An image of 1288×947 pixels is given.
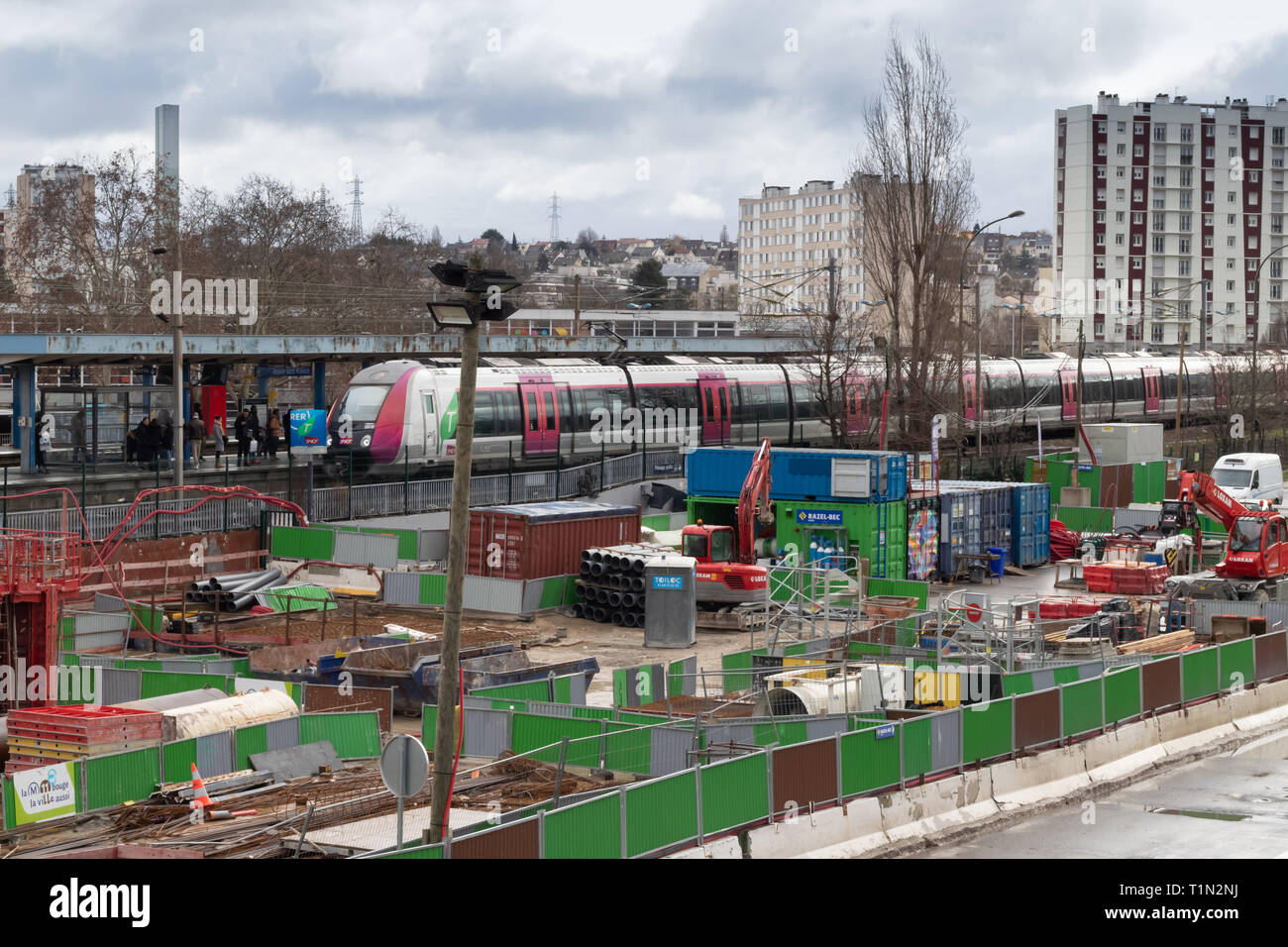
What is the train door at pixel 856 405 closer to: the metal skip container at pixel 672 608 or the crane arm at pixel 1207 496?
the crane arm at pixel 1207 496

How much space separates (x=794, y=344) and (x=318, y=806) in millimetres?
44148

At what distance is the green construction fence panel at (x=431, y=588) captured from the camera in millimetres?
32375

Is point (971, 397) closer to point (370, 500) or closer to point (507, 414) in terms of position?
point (507, 414)

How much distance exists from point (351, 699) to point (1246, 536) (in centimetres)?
2189

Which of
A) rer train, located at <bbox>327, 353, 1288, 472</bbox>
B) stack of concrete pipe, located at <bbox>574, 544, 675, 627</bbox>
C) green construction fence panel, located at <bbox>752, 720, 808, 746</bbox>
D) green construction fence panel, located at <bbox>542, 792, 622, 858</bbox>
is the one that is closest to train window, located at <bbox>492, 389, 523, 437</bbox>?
rer train, located at <bbox>327, 353, 1288, 472</bbox>

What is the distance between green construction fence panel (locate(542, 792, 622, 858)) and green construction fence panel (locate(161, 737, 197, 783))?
5944mm

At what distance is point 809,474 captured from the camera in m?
36.5

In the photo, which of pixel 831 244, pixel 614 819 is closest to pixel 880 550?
pixel 614 819

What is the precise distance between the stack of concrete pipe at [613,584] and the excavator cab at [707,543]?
3.84 feet

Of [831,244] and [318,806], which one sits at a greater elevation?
[831,244]

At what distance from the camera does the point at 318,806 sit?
16.6 metres

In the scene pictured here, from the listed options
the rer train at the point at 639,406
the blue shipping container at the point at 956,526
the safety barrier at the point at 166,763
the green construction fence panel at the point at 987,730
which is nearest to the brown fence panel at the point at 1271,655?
the green construction fence panel at the point at 987,730

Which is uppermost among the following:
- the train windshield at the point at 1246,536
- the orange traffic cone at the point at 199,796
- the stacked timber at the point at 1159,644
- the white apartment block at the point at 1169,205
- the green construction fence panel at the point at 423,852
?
the white apartment block at the point at 1169,205
